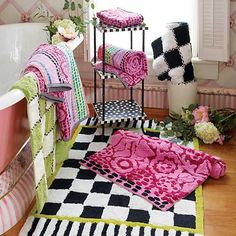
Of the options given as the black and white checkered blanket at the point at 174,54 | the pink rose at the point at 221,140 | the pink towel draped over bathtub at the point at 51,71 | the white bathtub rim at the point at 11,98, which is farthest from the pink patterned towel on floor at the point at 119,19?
the white bathtub rim at the point at 11,98

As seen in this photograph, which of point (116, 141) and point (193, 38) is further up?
point (193, 38)

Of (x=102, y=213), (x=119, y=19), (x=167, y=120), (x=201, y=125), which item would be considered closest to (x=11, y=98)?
(x=102, y=213)

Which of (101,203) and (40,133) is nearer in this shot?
(40,133)

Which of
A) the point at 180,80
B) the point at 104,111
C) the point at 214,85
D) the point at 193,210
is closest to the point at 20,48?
the point at 104,111

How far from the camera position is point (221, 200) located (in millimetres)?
2900

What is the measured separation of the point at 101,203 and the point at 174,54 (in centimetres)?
124

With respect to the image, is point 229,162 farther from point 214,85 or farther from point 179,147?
point 214,85

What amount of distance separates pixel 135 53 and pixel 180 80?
47cm

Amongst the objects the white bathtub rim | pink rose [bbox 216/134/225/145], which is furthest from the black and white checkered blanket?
the white bathtub rim

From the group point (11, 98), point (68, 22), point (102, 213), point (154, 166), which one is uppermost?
point (68, 22)

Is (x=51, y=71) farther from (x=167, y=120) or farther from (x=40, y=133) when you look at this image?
(x=167, y=120)

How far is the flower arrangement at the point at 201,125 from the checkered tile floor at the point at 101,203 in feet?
2.06

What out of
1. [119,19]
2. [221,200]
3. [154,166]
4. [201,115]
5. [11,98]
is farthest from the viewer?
[201,115]

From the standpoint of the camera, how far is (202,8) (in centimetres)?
366
